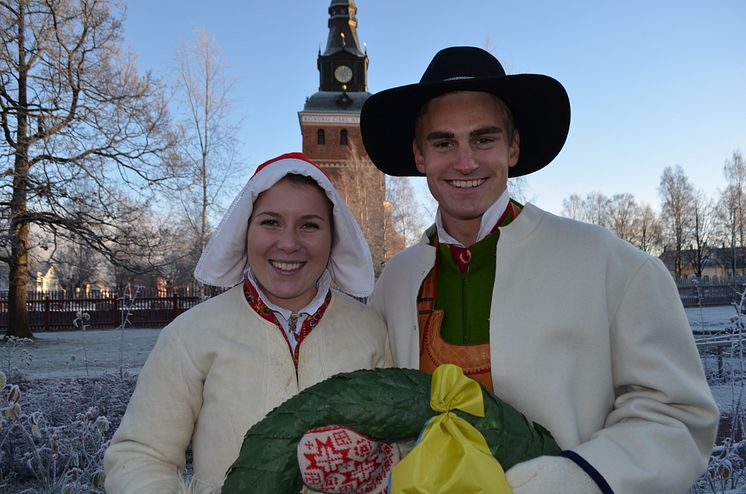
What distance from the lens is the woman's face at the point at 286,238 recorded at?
209 cm

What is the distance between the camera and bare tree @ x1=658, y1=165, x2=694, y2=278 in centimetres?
4259

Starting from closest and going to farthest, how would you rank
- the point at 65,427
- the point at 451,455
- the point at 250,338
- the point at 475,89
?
the point at 451,455 < the point at 250,338 < the point at 475,89 < the point at 65,427

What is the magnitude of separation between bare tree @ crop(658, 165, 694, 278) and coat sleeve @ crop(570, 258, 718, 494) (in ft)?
150

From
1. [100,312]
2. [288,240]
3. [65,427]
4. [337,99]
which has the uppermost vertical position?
[337,99]

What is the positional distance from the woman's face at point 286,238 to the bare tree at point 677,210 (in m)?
46.1

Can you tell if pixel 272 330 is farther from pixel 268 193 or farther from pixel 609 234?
pixel 609 234

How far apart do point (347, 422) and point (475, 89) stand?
1349mm

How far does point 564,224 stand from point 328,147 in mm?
40871

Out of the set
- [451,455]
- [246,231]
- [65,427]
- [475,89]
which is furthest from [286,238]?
[65,427]

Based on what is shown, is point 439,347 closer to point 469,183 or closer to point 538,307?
point 538,307

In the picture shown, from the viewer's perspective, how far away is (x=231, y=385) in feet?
6.39

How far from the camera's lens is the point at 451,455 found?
1363 millimetres

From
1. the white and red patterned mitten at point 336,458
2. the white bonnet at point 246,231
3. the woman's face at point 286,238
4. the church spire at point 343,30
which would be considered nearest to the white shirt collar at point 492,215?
the white bonnet at point 246,231

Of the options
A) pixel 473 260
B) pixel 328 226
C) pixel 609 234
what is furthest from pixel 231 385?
pixel 609 234
